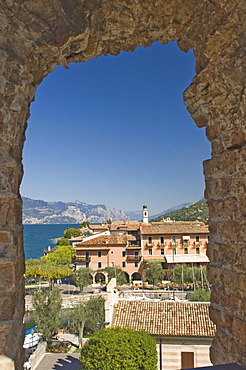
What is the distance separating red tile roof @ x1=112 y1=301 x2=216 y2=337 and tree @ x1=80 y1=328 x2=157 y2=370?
5.00 ft

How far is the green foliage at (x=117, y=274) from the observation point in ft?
92.8

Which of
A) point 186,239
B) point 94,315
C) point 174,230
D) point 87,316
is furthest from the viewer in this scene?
point 174,230

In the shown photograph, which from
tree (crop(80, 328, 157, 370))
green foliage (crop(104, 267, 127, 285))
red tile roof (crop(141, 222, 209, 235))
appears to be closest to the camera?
tree (crop(80, 328, 157, 370))

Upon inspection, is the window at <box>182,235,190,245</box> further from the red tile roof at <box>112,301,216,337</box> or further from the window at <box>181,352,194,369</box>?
the window at <box>181,352,194,369</box>

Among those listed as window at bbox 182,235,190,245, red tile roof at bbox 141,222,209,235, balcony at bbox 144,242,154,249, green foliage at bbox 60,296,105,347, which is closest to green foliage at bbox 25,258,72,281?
balcony at bbox 144,242,154,249

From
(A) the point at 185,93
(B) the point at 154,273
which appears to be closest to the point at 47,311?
(B) the point at 154,273

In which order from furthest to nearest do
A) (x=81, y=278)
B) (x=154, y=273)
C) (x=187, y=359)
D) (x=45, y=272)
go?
A: (x=154, y=273) < (x=81, y=278) < (x=45, y=272) < (x=187, y=359)

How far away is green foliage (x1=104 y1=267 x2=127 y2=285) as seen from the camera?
2830cm

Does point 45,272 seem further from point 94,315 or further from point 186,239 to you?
point 186,239

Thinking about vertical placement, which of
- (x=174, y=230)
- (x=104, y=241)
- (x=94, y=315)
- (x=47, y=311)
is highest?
(x=174, y=230)

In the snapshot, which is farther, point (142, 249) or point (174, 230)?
point (142, 249)

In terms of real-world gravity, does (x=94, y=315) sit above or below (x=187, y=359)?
below

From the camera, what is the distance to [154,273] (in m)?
28.2

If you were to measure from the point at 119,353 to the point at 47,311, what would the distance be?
8.96 m
